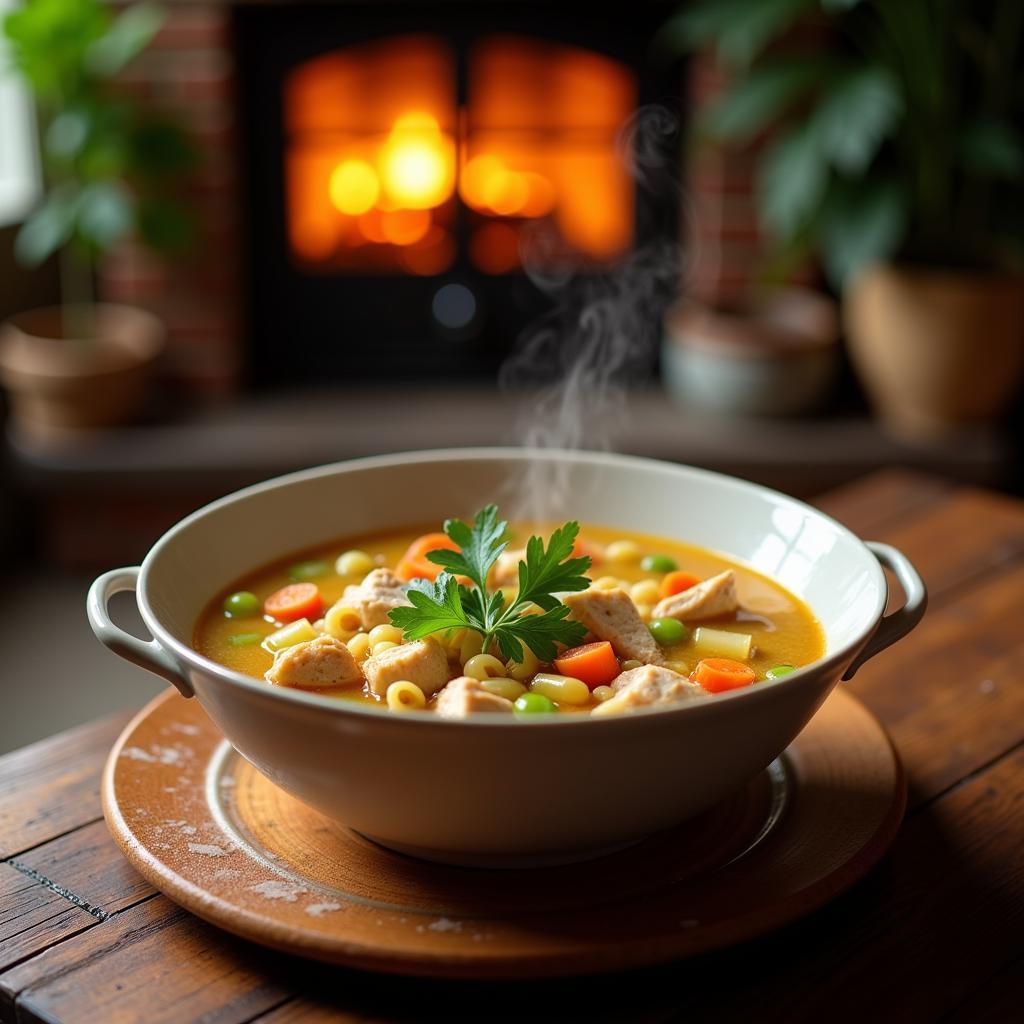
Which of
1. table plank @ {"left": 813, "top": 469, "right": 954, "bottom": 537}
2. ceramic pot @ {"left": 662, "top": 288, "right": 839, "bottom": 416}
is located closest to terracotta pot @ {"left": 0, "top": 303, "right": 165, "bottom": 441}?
ceramic pot @ {"left": 662, "top": 288, "right": 839, "bottom": 416}

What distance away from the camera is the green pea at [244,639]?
4.25ft

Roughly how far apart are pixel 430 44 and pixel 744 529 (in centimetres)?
260

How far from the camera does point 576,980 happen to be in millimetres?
1019

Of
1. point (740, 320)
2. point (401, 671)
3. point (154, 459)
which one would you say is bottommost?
point (154, 459)

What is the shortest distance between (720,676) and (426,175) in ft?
9.46

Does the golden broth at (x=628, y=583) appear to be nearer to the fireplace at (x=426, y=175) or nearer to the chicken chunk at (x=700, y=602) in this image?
the chicken chunk at (x=700, y=602)

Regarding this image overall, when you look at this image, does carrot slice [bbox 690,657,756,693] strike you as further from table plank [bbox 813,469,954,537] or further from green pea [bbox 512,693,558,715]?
table plank [bbox 813,469,954,537]

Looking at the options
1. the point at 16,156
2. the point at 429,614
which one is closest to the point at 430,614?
the point at 429,614

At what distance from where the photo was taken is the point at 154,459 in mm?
3469

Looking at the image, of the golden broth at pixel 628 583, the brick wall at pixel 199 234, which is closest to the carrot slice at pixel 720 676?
the golden broth at pixel 628 583

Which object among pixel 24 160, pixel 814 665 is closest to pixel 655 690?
pixel 814 665

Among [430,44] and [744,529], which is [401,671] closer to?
[744,529]

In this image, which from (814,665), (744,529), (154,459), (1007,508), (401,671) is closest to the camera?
(814,665)

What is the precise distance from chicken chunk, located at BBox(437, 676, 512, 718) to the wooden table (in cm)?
21
